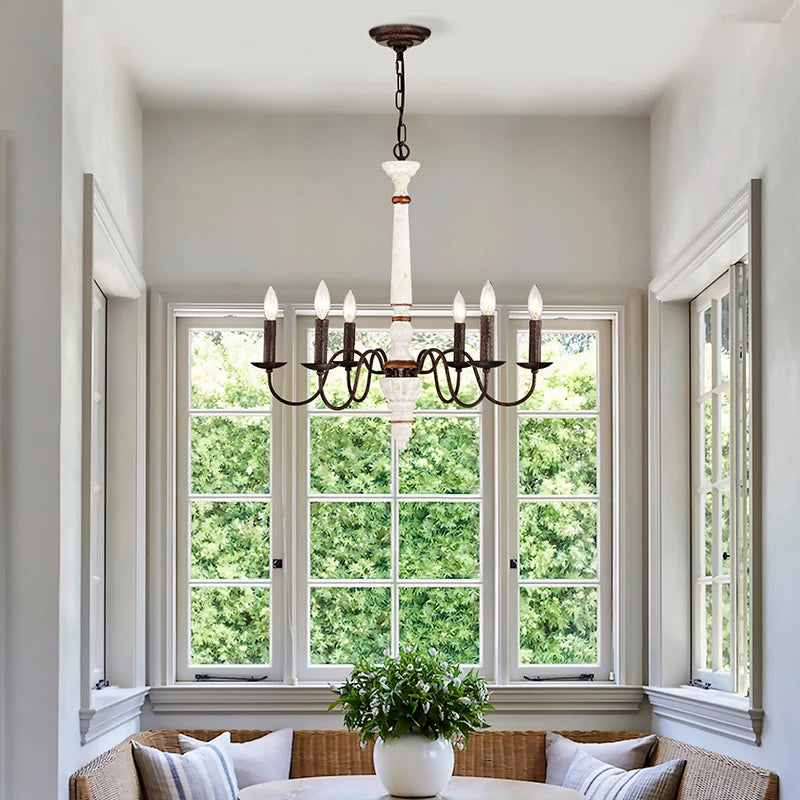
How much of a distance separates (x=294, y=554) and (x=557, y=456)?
972 mm

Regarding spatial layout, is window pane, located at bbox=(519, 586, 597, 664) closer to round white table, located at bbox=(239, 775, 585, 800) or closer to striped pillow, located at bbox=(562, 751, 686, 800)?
striped pillow, located at bbox=(562, 751, 686, 800)

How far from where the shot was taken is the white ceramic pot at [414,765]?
3.29 metres

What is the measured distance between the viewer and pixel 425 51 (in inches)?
152

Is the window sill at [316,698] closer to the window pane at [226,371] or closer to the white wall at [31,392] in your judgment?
the window pane at [226,371]

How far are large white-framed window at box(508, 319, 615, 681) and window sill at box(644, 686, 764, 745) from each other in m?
0.34

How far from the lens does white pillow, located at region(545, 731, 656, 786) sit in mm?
4008

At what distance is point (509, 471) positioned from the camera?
4426 mm

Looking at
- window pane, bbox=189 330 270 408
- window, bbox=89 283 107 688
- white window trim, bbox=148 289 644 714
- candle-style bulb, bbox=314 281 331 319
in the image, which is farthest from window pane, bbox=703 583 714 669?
window, bbox=89 283 107 688

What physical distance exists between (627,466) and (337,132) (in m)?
1.52

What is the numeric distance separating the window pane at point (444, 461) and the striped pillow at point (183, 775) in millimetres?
1147

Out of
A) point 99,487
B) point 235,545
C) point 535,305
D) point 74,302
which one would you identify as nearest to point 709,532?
point 535,305

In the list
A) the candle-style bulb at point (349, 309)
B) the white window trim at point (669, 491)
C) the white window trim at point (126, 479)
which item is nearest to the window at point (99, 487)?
the white window trim at point (126, 479)

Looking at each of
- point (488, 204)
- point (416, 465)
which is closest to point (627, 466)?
point (416, 465)

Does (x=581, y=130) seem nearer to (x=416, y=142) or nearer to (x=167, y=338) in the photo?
(x=416, y=142)
